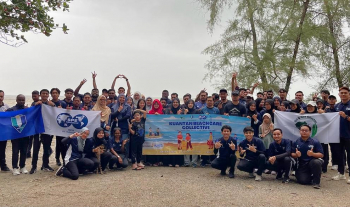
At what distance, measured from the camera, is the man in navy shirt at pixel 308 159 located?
717 centimetres

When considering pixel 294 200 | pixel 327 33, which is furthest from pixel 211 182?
pixel 327 33

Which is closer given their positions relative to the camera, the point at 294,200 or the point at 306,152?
the point at 294,200

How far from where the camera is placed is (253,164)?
7.71 m

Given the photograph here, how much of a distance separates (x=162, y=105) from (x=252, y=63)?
833cm

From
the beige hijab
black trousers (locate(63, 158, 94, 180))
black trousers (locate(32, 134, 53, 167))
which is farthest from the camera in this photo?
the beige hijab

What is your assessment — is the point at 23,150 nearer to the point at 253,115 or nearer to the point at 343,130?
the point at 253,115

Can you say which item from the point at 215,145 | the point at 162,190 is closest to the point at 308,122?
the point at 215,145

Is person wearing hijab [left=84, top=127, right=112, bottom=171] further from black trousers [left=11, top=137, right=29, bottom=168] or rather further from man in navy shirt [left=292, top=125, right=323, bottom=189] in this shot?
man in navy shirt [left=292, top=125, right=323, bottom=189]

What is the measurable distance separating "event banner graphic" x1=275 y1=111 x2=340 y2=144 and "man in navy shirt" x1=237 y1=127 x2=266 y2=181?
126 centimetres

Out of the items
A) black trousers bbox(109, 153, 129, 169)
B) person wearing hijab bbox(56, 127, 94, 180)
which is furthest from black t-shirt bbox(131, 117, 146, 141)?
person wearing hijab bbox(56, 127, 94, 180)

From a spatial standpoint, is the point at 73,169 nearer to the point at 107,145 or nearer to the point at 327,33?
the point at 107,145

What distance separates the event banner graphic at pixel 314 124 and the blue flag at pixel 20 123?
251 inches

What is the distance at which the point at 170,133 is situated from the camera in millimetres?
9195

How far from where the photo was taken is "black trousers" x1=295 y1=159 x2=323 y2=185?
716 centimetres
